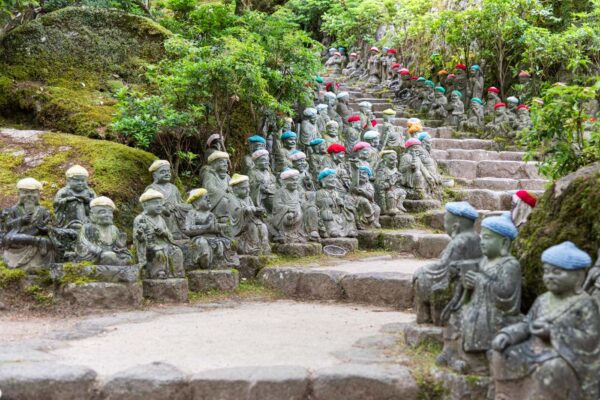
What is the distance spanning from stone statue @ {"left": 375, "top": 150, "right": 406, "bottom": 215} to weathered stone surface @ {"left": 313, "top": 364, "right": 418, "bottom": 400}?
305 inches

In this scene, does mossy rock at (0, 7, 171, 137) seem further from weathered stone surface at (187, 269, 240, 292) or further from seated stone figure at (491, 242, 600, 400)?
seated stone figure at (491, 242, 600, 400)

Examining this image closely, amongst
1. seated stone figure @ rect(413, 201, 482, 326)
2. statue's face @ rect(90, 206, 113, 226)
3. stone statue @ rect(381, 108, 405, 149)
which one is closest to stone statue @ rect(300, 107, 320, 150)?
stone statue @ rect(381, 108, 405, 149)

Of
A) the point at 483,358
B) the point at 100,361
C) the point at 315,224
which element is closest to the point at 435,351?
the point at 483,358

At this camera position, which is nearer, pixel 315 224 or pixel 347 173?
pixel 315 224

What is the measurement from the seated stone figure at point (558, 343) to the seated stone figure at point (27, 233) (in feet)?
20.0

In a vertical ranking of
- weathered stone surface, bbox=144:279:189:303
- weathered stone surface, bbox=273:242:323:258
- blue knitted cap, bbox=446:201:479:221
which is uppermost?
blue knitted cap, bbox=446:201:479:221

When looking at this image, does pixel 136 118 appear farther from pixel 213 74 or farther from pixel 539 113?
pixel 539 113

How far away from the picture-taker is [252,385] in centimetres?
541

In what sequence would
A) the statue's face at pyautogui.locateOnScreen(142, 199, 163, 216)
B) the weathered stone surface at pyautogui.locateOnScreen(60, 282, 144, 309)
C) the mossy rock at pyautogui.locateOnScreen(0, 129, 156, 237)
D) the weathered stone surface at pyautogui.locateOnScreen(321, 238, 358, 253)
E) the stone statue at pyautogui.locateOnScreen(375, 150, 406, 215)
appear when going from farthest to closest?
the stone statue at pyautogui.locateOnScreen(375, 150, 406, 215)
the weathered stone surface at pyautogui.locateOnScreen(321, 238, 358, 253)
the mossy rock at pyautogui.locateOnScreen(0, 129, 156, 237)
the statue's face at pyautogui.locateOnScreen(142, 199, 163, 216)
the weathered stone surface at pyautogui.locateOnScreen(60, 282, 144, 309)

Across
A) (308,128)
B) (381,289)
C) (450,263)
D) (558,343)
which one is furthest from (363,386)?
(308,128)

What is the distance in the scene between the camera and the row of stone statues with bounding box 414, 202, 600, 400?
4637mm

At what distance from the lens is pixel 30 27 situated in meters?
13.8

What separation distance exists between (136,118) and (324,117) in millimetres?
6002

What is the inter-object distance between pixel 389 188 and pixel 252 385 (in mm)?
8310
